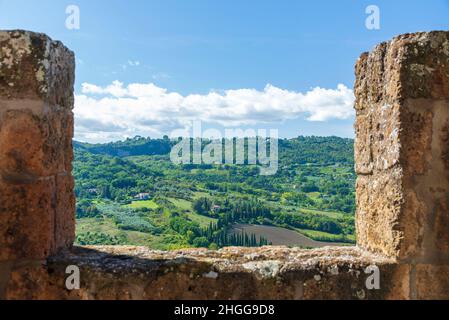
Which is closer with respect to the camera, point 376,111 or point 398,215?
point 398,215

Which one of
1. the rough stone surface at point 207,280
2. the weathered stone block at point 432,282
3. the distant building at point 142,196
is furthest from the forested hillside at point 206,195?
the weathered stone block at point 432,282

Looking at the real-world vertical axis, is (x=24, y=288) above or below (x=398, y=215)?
below

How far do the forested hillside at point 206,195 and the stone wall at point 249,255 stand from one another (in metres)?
4.46

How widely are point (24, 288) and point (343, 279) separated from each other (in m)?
1.61

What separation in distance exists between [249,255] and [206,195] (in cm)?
2117

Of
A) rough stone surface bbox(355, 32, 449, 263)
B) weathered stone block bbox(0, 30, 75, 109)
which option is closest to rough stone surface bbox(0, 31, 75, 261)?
weathered stone block bbox(0, 30, 75, 109)

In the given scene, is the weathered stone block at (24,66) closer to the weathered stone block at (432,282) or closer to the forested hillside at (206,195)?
the weathered stone block at (432,282)

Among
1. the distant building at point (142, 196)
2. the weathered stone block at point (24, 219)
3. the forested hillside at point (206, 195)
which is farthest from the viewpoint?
the distant building at point (142, 196)

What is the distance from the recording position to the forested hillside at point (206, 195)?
11.1 metres

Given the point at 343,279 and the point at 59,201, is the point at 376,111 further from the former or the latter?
the point at 59,201

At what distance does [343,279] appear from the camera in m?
2.25
